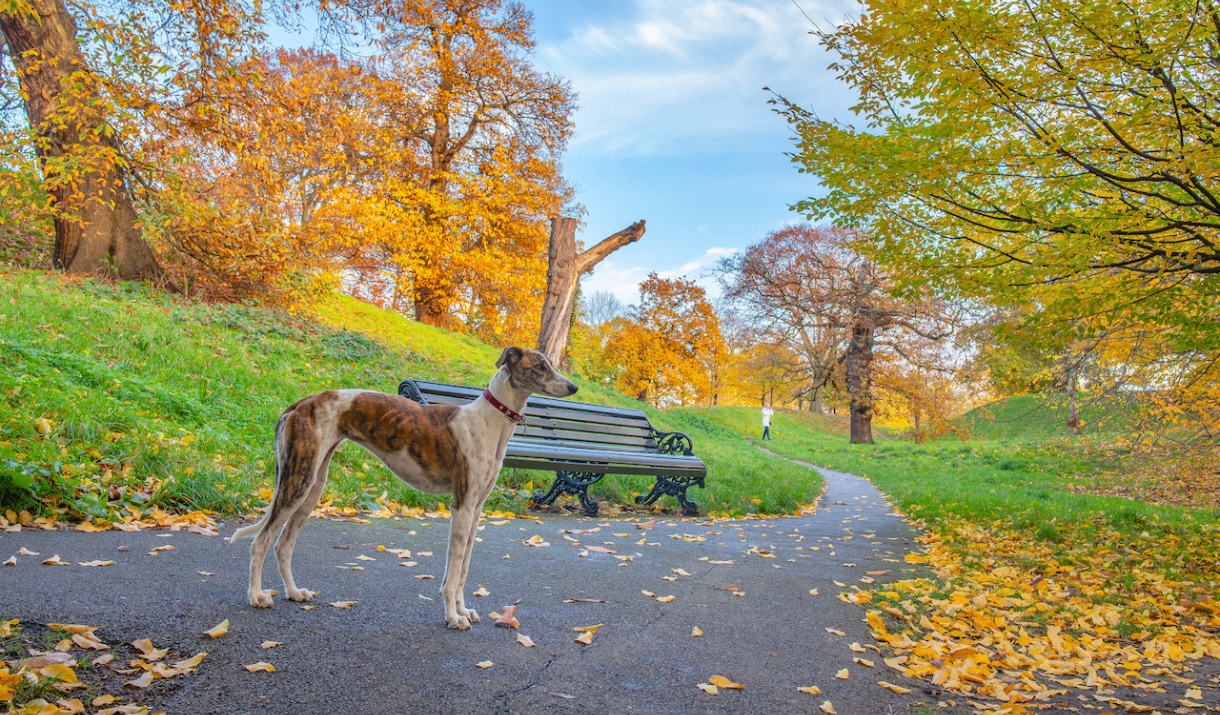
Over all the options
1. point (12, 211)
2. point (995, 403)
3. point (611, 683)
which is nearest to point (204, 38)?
point (12, 211)

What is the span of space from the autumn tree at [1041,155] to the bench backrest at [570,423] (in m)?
3.32

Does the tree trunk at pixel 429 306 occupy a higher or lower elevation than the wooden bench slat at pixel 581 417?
higher

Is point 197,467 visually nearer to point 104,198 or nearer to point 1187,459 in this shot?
point 104,198

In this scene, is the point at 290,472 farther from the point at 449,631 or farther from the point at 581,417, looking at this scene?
the point at 581,417

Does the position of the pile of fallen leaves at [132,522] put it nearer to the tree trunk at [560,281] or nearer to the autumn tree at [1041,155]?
the autumn tree at [1041,155]

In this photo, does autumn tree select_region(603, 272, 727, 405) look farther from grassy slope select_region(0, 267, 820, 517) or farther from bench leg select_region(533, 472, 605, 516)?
bench leg select_region(533, 472, 605, 516)

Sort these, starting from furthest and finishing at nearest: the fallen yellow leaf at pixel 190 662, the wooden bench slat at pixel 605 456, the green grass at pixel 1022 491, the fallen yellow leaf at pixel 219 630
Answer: the green grass at pixel 1022 491 → the wooden bench slat at pixel 605 456 → the fallen yellow leaf at pixel 219 630 → the fallen yellow leaf at pixel 190 662

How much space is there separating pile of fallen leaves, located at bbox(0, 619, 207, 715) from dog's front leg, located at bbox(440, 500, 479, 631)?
3.12 ft

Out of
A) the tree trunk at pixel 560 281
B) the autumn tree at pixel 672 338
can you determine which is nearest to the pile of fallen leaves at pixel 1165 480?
the tree trunk at pixel 560 281

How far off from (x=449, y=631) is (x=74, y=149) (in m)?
8.63

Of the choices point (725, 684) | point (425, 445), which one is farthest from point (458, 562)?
point (725, 684)

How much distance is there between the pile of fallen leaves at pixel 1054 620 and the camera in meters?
2.89

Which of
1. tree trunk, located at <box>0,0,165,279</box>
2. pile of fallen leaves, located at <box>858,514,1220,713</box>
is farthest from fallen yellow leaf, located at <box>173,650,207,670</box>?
tree trunk, located at <box>0,0,165,279</box>

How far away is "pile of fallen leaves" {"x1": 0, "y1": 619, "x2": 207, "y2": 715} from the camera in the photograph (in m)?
1.85
